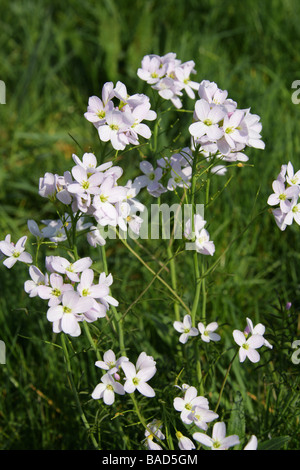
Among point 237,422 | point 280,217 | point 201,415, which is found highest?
point 280,217

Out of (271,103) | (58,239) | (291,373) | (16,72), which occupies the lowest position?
(291,373)

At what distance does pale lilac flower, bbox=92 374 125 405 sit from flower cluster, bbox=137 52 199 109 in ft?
2.50

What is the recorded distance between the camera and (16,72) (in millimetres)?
3213

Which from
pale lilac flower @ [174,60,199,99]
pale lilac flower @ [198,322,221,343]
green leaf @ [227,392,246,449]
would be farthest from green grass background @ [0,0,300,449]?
pale lilac flower @ [174,60,199,99]

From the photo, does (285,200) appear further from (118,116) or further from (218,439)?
(218,439)

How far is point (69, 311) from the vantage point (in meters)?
1.23

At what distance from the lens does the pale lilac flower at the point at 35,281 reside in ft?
4.27

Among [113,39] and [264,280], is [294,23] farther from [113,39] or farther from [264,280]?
[264,280]

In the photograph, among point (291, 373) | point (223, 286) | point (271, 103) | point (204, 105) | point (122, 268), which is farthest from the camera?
point (271, 103)

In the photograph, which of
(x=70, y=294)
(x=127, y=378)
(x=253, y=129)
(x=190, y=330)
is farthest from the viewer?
(x=190, y=330)

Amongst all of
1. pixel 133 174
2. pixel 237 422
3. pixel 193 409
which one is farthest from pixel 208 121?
pixel 133 174

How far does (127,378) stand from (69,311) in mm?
229
